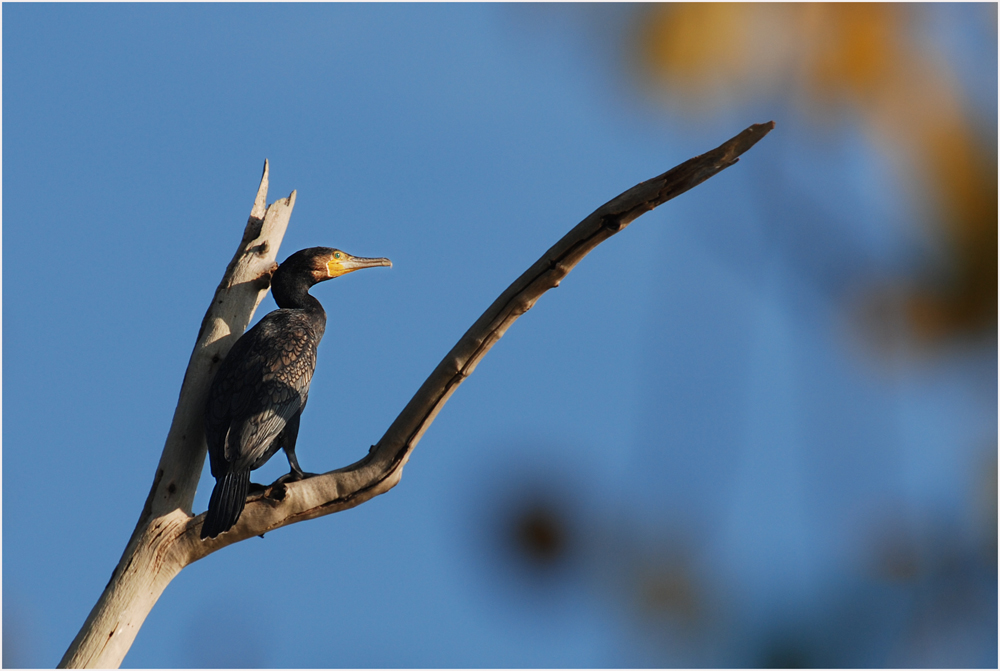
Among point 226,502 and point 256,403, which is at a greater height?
point 256,403

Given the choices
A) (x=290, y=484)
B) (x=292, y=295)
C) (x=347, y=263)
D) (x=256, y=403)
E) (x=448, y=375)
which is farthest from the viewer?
(x=347, y=263)

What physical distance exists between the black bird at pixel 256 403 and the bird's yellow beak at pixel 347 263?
35cm

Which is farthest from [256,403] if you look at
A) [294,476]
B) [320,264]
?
[320,264]

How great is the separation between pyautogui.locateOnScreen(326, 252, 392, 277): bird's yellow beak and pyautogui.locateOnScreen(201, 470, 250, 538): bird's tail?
1.40 m

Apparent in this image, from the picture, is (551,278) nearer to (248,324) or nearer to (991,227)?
(248,324)

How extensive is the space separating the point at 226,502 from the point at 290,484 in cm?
29

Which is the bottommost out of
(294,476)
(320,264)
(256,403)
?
(294,476)

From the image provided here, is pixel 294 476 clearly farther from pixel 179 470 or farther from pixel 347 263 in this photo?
pixel 347 263

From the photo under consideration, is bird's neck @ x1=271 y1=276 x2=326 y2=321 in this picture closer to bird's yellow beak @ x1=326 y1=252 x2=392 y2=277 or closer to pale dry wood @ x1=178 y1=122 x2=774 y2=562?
bird's yellow beak @ x1=326 y1=252 x2=392 y2=277

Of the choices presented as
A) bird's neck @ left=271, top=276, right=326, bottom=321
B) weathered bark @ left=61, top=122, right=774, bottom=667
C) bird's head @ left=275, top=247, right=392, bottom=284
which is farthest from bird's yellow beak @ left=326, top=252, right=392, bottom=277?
weathered bark @ left=61, top=122, right=774, bottom=667

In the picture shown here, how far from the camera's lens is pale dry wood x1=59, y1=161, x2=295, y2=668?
12.3 feet

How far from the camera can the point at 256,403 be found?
13.7 feet

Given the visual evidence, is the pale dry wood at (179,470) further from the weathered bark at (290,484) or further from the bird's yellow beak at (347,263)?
the bird's yellow beak at (347,263)

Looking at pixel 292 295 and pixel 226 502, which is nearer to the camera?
pixel 226 502
